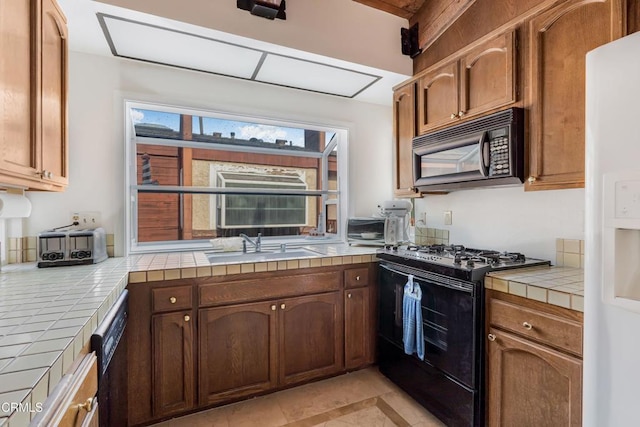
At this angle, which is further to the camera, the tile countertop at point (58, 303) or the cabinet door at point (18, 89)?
the cabinet door at point (18, 89)

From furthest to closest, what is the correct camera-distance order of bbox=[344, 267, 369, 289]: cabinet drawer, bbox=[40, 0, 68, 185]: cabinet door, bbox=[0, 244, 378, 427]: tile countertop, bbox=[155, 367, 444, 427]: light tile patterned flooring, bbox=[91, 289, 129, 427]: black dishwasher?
bbox=[344, 267, 369, 289]: cabinet drawer, bbox=[155, 367, 444, 427]: light tile patterned flooring, bbox=[40, 0, 68, 185]: cabinet door, bbox=[91, 289, 129, 427]: black dishwasher, bbox=[0, 244, 378, 427]: tile countertop

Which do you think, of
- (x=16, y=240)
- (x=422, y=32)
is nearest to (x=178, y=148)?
(x=16, y=240)

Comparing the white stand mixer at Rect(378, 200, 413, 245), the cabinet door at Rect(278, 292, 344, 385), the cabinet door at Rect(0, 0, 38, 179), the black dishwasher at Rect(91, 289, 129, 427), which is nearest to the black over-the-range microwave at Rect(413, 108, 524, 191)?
the white stand mixer at Rect(378, 200, 413, 245)

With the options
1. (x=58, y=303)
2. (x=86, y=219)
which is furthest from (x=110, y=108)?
(x=58, y=303)

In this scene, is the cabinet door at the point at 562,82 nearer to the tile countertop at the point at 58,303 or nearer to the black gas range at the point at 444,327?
the black gas range at the point at 444,327

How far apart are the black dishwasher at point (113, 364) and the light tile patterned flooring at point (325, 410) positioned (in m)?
0.33

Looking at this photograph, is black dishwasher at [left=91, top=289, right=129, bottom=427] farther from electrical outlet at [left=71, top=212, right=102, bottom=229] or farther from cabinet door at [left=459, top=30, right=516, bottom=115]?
cabinet door at [left=459, top=30, right=516, bottom=115]

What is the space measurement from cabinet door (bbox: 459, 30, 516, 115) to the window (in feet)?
4.00

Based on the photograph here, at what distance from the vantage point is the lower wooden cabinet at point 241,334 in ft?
5.46

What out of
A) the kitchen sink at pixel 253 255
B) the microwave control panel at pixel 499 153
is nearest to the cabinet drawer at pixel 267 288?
→ the kitchen sink at pixel 253 255

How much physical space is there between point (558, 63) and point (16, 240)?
3120 mm

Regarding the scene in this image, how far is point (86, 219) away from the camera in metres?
2.00

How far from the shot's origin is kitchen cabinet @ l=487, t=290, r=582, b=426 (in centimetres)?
120

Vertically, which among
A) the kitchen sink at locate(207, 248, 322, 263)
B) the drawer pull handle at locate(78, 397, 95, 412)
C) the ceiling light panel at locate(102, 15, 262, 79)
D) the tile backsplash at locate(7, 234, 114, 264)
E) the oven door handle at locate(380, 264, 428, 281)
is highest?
the ceiling light panel at locate(102, 15, 262, 79)
